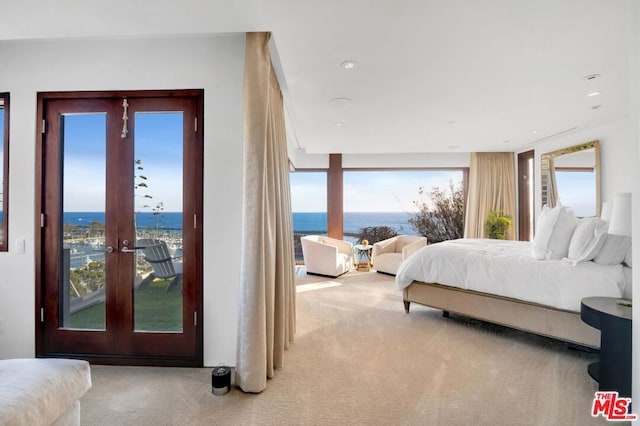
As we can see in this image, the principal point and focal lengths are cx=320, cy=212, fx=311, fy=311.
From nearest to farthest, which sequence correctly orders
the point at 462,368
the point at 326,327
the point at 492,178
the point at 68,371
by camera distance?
the point at 68,371, the point at 462,368, the point at 326,327, the point at 492,178

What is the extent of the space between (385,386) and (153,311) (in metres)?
1.87

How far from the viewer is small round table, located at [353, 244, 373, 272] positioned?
6387mm

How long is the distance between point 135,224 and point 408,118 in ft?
11.3

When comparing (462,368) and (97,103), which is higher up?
(97,103)

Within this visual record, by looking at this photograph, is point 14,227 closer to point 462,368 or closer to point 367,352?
point 367,352

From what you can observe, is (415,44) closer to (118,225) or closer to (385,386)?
(385,386)

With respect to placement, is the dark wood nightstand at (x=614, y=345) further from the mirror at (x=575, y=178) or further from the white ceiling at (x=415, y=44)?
the mirror at (x=575, y=178)

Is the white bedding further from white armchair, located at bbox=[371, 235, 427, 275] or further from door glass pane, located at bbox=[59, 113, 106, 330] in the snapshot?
door glass pane, located at bbox=[59, 113, 106, 330]

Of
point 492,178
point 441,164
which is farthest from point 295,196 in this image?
point 492,178

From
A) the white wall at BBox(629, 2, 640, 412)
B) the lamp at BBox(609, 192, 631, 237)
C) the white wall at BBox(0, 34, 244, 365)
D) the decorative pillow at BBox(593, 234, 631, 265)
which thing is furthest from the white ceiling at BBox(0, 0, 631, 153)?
the decorative pillow at BBox(593, 234, 631, 265)

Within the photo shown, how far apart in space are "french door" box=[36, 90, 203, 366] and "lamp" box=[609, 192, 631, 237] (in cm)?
312

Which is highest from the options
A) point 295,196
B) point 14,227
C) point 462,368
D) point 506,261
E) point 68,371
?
point 295,196

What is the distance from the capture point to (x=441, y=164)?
6742mm

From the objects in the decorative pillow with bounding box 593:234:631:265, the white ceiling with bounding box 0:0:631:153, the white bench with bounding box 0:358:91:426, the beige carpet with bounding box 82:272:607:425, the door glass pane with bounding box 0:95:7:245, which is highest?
the white ceiling with bounding box 0:0:631:153
